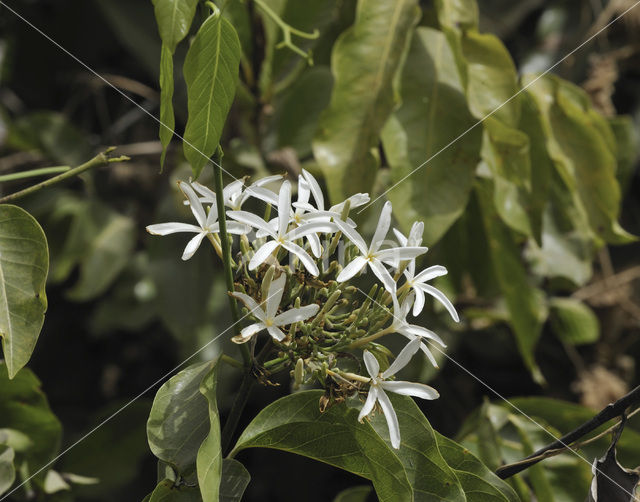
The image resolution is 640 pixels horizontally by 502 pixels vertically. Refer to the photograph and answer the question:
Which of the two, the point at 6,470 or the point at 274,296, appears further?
the point at 6,470

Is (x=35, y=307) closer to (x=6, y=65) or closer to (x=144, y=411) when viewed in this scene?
(x=144, y=411)

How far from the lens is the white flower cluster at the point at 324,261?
37 cm

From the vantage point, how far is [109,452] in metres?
0.78

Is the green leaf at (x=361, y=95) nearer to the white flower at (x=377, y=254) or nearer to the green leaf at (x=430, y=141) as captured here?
the green leaf at (x=430, y=141)

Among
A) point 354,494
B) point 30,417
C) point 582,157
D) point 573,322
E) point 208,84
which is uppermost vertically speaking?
point 208,84

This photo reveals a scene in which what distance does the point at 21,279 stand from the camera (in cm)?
41

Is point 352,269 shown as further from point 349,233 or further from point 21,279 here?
point 21,279

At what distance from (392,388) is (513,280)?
372mm

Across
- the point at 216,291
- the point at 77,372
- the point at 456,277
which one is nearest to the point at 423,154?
the point at 456,277

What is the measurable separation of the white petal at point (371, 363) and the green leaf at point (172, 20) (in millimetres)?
196

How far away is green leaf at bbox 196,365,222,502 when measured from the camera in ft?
1.12

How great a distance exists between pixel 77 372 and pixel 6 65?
526mm

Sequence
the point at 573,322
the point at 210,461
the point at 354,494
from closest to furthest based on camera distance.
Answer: the point at 210,461 → the point at 354,494 → the point at 573,322

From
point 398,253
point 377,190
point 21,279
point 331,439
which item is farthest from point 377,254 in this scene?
point 377,190
